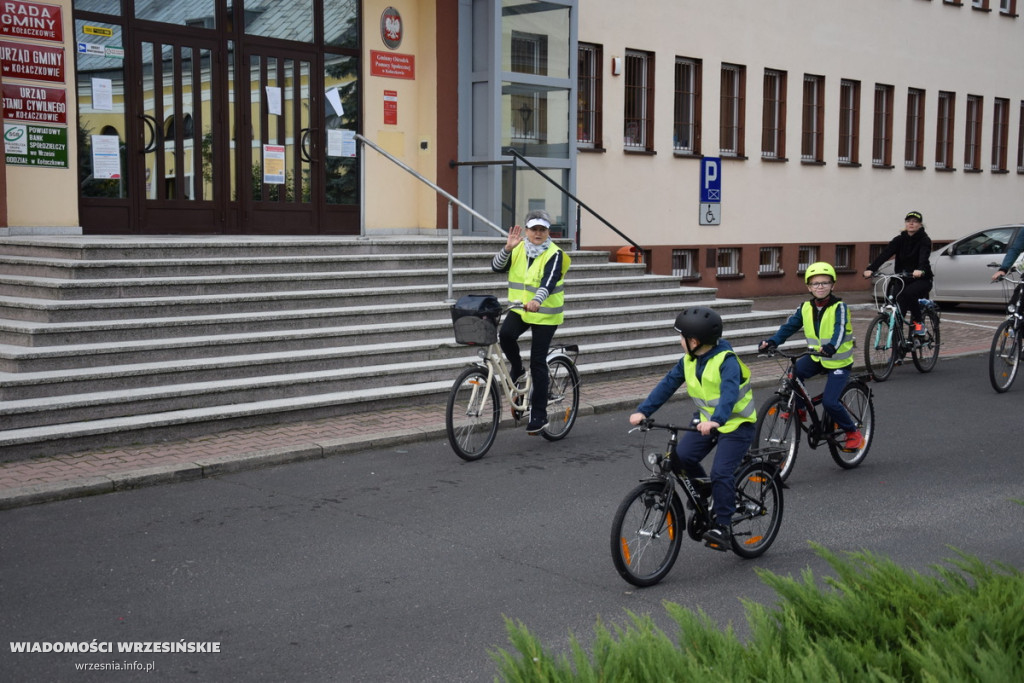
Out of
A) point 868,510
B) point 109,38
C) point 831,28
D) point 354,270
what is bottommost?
point 868,510

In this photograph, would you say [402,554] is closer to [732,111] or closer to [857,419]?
[857,419]

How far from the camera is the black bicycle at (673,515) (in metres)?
5.86

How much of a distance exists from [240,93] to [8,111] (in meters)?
2.97

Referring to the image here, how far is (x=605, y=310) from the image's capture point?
14188mm

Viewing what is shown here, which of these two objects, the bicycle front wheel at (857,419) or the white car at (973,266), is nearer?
the bicycle front wheel at (857,419)

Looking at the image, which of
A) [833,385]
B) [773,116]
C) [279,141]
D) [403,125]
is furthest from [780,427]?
[773,116]

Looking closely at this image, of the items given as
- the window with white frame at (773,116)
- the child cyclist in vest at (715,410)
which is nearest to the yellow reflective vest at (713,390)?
the child cyclist in vest at (715,410)

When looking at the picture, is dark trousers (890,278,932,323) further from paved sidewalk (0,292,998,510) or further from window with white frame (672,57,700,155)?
window with white frame (672,57,700,155)

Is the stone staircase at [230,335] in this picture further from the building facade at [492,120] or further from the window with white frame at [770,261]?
the window with white frame at [770,261]

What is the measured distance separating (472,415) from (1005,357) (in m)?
6.53

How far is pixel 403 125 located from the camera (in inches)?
642

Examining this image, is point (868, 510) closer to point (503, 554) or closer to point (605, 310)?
point (503, 554)

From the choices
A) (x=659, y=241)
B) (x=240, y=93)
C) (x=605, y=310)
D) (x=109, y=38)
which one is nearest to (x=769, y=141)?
(x=659, y=241)

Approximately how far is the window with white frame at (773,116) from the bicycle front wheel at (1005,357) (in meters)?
10.8
